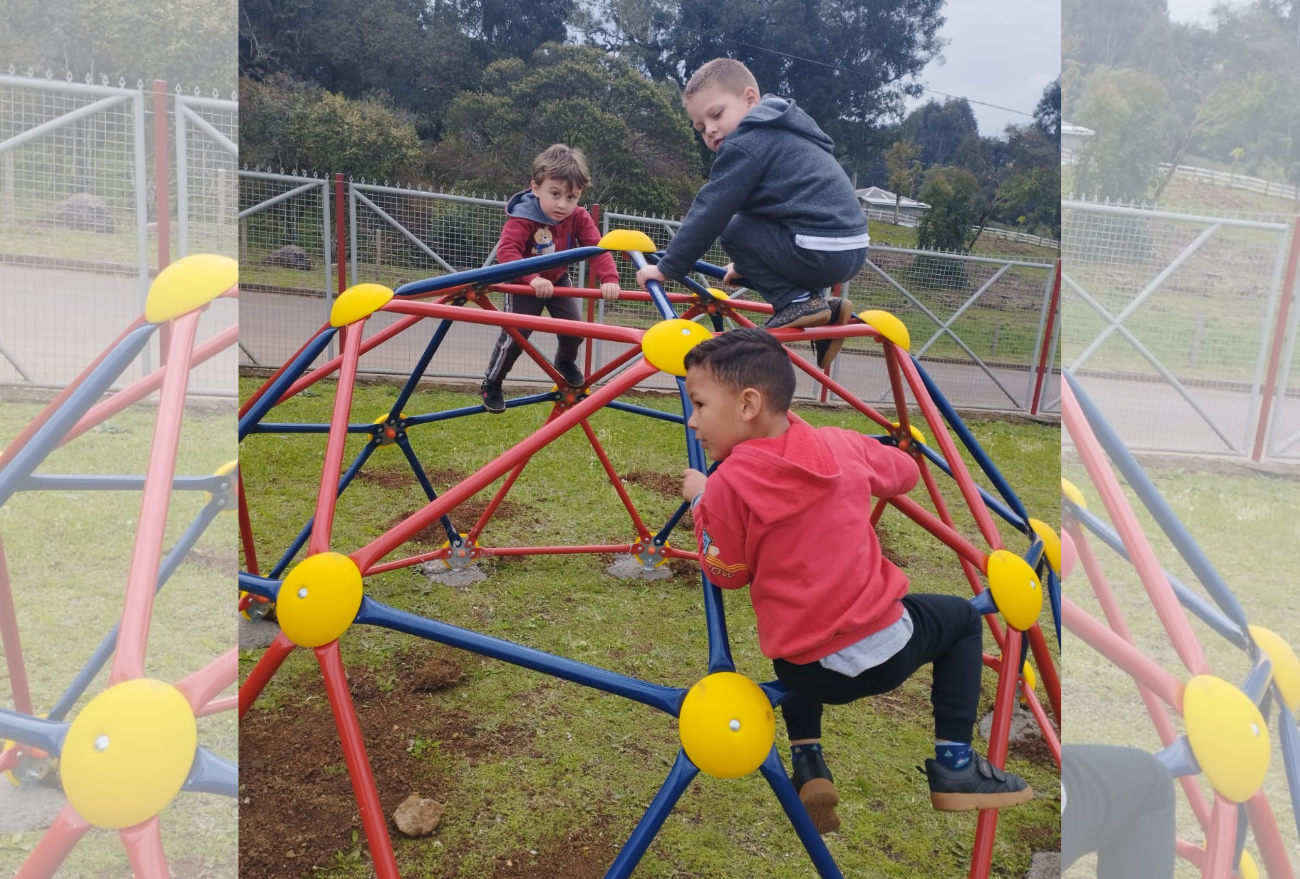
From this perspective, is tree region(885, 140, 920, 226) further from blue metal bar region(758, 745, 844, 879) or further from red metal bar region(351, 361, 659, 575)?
blue metal bar region(758, 745, 844, 879)

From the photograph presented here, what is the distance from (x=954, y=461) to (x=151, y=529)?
2035 millimetres

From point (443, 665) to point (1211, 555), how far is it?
2.86m

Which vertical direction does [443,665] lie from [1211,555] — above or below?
below

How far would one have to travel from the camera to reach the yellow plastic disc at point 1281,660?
2.22 feet

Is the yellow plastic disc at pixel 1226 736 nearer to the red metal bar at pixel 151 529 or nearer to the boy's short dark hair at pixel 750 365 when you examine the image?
the red metal bar at pixel 151 529

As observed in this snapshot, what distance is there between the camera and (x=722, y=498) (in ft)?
5.01

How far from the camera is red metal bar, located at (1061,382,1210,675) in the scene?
612 millimetres

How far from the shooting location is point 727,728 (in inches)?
59.6

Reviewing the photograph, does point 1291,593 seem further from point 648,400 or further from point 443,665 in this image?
point 648,400

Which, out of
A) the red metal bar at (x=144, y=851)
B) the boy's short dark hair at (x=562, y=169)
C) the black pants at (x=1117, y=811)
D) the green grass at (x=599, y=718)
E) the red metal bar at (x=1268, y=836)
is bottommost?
the green grass at (x=599, y=718)

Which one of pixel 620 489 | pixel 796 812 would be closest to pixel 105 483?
pixel 796 812

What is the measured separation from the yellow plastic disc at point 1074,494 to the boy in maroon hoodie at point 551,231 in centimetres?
314

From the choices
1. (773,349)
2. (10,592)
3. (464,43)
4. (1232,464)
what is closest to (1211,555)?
(1232,464)

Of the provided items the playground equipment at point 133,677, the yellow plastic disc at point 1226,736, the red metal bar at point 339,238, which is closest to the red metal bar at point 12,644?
the playground equipment at point 133,677
